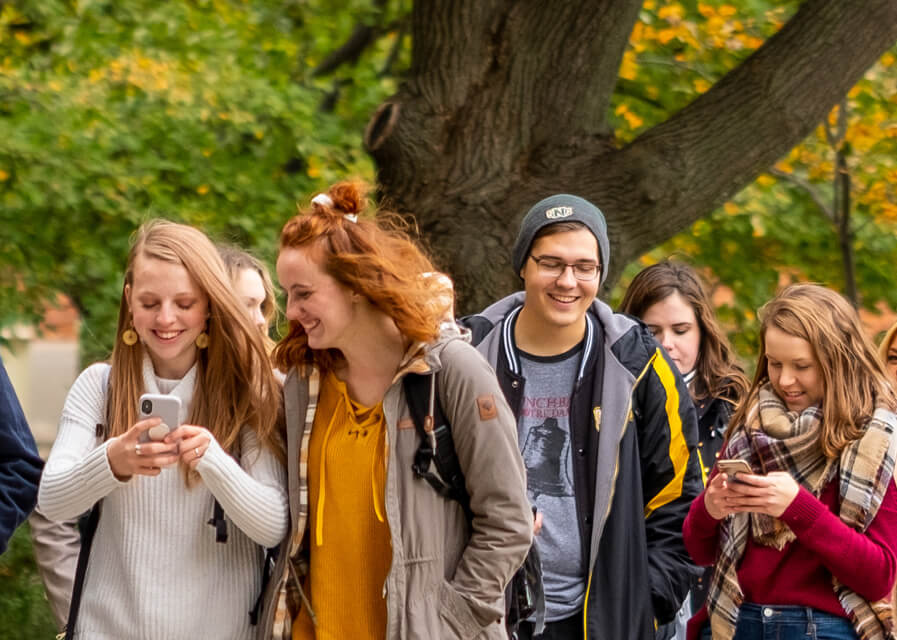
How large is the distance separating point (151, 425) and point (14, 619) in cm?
316

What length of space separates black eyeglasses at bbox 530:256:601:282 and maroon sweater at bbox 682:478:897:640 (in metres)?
0.75

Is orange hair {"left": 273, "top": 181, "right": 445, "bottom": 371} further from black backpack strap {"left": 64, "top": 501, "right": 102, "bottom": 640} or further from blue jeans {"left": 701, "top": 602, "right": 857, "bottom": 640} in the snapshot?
blue jeans {"left": 701, "top": 602, "right": 857, "bottom": 640}

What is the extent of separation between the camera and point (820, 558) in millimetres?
3619

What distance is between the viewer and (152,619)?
3.23m

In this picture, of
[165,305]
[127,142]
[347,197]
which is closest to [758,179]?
[127,142]

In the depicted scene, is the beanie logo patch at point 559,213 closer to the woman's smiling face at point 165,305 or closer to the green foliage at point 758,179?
the woman's smiling face at point 165,305

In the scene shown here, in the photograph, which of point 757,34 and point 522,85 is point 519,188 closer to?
point 522,85

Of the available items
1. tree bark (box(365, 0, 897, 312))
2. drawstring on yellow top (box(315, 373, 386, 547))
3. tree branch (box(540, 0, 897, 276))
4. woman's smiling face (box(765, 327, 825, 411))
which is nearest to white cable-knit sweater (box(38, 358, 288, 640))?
drawstring on yellow top (box(315, 373, 386, 547))

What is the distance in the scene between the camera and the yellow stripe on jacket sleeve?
4.09 m

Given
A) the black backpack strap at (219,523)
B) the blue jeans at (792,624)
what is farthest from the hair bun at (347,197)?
the blue jeans at (792,624)

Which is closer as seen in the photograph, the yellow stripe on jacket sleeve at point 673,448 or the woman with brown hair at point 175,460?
the woman with brown hair at point 175,460

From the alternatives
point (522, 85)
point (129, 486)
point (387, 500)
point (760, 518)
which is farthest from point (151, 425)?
point (522, 85)

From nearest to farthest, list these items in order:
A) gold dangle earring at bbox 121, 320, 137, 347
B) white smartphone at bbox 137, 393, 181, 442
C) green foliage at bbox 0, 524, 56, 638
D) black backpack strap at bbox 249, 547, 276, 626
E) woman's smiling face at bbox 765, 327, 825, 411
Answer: white smartphone at bbox 137, 393, 181, 442 → black backpack strap at bbox 249, 547, 276, 626 → gold dangle earring at bbox 121, 320, 137, 347 → woman's smiling face at bbox 765, 327, 825, 411 → green foliage at bbox 0, 524, 56, 638

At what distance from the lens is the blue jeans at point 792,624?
142 inches
